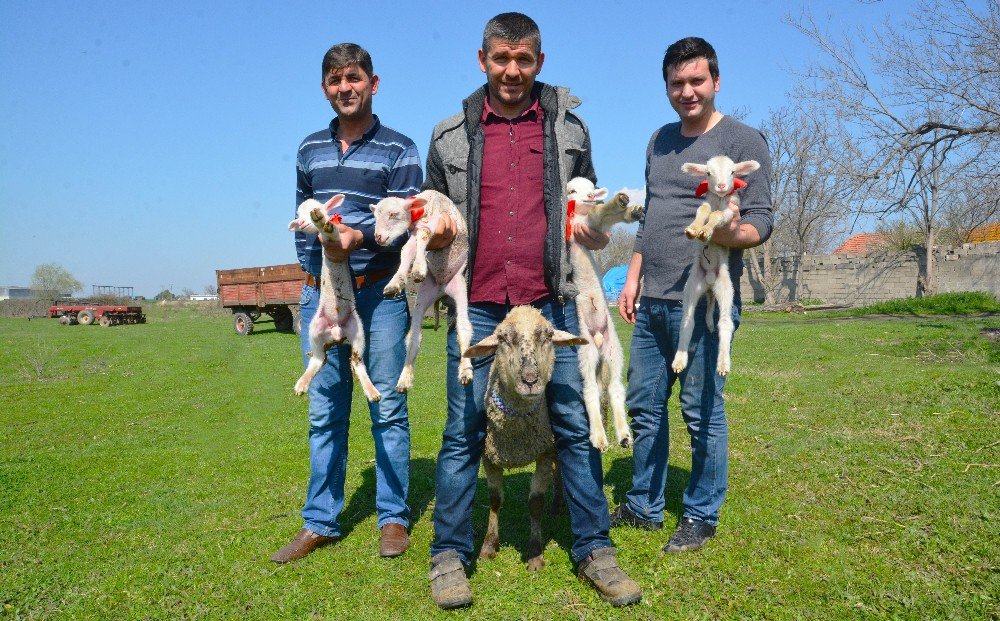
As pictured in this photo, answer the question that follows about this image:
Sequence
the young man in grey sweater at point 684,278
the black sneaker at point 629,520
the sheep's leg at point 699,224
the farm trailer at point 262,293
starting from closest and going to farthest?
the sheep's leg at point 699,224 → the young man in grey sweater at point 684,278 → the black sneaker at point 629,520 → the farm trailer at point 262,293

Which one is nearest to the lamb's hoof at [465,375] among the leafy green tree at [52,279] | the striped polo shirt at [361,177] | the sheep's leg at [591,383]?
the sheep's leg at [591,383]

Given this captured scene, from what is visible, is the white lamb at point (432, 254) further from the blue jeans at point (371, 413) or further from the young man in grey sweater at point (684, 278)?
the young man in grey sweater at point (684, 278)

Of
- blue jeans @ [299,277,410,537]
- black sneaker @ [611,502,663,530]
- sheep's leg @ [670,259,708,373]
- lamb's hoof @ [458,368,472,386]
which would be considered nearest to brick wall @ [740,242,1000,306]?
black sneaker @ [611,502,663,530]

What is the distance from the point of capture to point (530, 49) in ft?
11.5

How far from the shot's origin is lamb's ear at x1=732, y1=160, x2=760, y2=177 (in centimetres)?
368

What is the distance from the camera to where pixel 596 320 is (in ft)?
13.8

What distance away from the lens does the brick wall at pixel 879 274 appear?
29.8 meters

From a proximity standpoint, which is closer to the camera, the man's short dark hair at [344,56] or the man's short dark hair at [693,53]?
the man's short dark hair at [693,53]

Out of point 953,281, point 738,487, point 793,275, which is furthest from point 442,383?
point 793,275

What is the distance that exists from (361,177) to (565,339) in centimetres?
194

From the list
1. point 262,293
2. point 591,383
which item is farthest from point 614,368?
point 262,293

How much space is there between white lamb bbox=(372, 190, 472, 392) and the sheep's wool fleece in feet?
1.85

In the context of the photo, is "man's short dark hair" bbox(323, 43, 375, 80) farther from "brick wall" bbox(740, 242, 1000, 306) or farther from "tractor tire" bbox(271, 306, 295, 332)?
"brick wall" bbox(740, 242, 1000, 306)

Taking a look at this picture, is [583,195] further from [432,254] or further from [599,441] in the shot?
[599,441]
